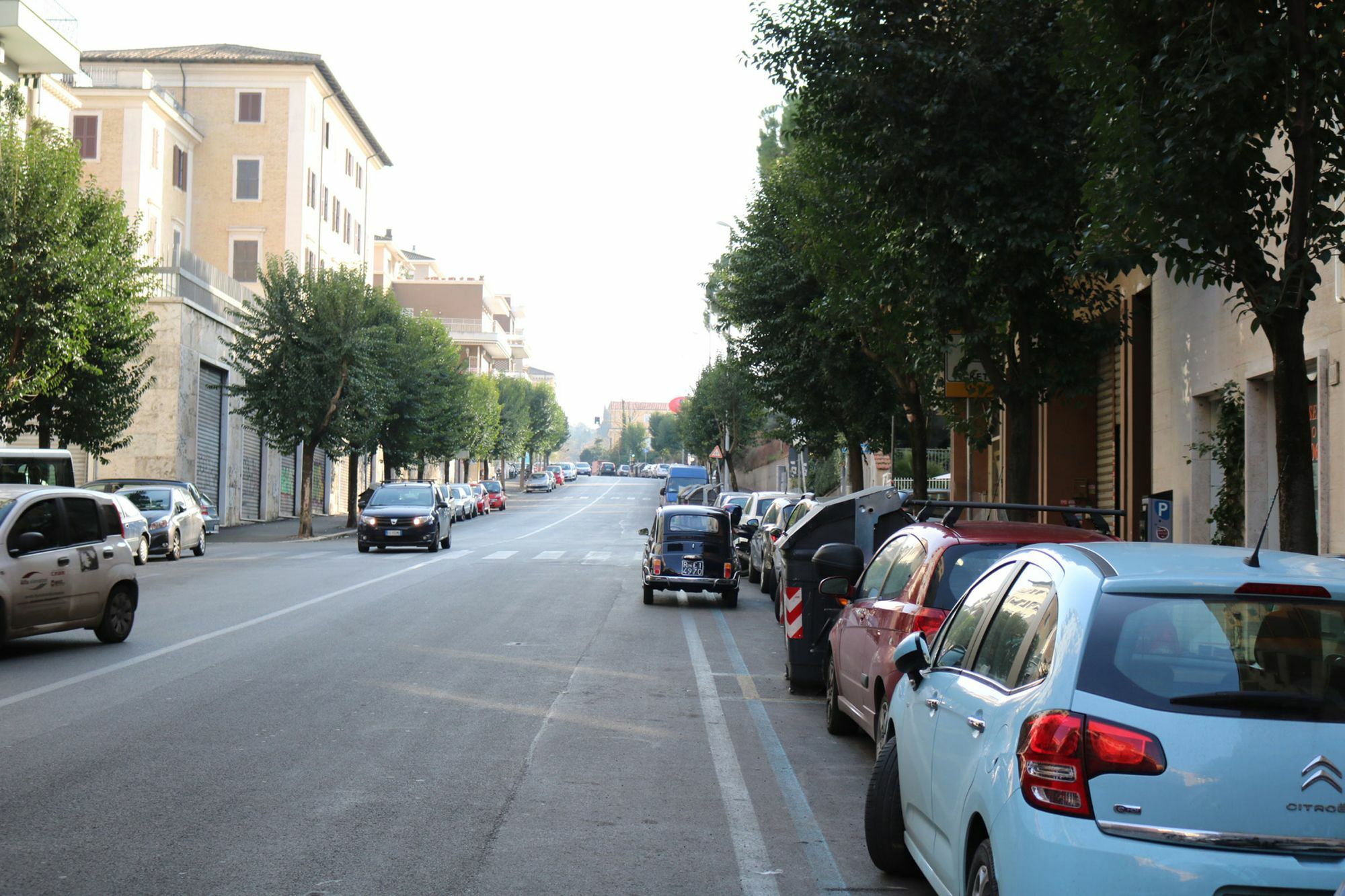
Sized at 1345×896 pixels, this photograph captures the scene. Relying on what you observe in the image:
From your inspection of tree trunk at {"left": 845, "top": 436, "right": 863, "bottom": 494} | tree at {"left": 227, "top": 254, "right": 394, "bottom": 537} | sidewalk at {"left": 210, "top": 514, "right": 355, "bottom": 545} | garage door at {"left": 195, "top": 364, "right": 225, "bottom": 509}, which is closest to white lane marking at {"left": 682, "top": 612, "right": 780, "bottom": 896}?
tree trunk at {"left": 845, "top": 436, "right": 863, "bottom": 494}

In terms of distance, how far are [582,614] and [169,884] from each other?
12.5 meters

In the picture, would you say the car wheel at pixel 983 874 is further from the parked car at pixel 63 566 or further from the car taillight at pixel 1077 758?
the parked car at pixel 63 566

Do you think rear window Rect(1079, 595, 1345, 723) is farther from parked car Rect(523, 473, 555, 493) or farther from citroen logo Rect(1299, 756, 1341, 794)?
parked car Rect(523, 473, 555, 493)

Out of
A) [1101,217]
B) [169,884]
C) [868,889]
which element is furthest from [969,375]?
[169,884]

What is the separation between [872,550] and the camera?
44.3 feet

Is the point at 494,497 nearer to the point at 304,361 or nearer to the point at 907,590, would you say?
the point at 304,361

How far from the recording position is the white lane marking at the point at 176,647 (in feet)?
33.9

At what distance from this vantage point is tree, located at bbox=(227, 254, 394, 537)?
140 feet

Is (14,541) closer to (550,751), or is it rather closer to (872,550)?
(550,751)

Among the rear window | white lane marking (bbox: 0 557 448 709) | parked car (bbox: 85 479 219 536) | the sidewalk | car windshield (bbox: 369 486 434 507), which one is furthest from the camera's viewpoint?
the sidewalk

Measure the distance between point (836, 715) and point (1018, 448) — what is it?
26.2 ft

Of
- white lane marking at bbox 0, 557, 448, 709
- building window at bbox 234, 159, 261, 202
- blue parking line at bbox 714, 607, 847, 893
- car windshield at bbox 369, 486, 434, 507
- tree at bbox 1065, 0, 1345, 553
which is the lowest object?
blue parking line at bbox 714, 607, 847, 893

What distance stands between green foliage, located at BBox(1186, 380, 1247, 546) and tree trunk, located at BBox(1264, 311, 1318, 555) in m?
7.35

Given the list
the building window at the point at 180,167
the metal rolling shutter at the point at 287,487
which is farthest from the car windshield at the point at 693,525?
the building window at the point at 180,167
